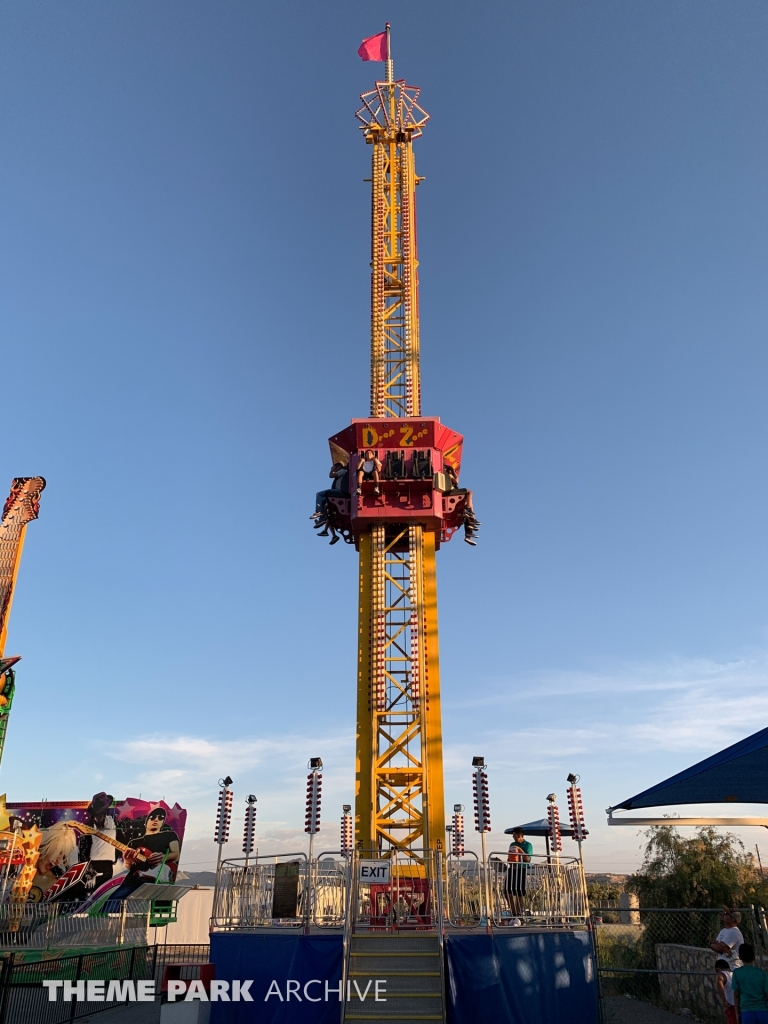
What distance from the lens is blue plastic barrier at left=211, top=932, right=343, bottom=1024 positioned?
12.4 meters

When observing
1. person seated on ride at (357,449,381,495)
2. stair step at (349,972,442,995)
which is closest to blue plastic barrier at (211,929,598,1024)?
stair step at (349,972,442,995)

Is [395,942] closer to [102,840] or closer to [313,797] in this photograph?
[313,797]

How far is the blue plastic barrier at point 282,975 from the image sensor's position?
12352mm

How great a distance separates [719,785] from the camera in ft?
35.9

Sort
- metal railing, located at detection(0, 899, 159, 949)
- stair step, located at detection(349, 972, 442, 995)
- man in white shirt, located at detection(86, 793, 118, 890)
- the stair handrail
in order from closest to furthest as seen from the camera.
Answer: the stair handrail, stair step, located at detection(349, 972, 442, 995), metal railing, located at detection(0, 899, 159, 949), man in white shirt, located at detection(86, 793, 118, 890)

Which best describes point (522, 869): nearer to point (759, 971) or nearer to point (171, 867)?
point (759, 971)

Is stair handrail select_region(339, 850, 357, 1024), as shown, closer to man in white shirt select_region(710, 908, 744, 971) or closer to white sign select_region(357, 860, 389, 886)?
white sign select_region(357, 860, 389, 886)

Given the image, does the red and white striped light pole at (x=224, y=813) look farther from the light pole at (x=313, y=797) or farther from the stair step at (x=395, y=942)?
the stair step at (x=395, y=942)

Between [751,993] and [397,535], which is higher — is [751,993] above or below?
below

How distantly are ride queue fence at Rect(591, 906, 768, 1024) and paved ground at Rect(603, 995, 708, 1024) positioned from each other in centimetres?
30

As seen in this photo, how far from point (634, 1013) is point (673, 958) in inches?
69.8

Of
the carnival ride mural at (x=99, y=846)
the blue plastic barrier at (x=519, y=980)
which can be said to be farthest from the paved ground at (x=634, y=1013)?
the carnival ride mural at (x=99, y=846)

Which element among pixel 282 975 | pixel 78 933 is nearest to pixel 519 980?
pixel 282 975

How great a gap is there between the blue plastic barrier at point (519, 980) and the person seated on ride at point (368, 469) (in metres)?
15.0
